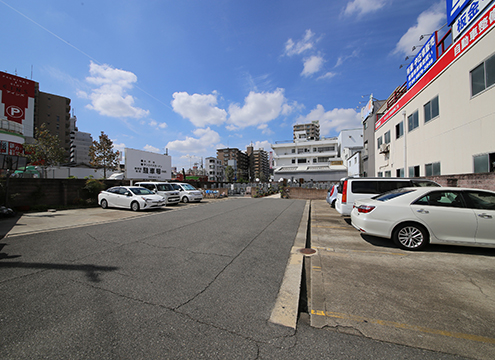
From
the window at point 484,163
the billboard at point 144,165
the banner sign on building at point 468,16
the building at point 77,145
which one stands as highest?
the building at point 77,145

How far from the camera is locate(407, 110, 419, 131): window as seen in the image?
14539 mm

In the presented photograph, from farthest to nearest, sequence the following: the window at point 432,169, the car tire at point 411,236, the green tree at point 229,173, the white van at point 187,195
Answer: the green tree at point 229,173 < the white van at point 187,195 < the window at point 432,169 < the car tire at point 411,236

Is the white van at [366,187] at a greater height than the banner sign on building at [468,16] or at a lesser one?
lesser

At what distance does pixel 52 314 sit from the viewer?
8.96 feet

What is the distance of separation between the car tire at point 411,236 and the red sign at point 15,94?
232 ft

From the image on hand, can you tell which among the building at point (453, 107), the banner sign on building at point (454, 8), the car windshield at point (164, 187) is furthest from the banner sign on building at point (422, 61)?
the car windshield at point (164, 187)

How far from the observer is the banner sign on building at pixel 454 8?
10700mm

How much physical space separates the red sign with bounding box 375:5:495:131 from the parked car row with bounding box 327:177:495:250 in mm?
8337

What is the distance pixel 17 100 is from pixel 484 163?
243 ft

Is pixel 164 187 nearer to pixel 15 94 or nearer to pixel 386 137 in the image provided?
pixel 386 137

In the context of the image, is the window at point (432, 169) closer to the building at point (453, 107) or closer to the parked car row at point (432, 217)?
the building at point (453, 107)

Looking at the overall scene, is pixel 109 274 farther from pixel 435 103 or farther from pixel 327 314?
pixel 435 103

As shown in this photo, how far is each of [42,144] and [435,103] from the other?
39.1m

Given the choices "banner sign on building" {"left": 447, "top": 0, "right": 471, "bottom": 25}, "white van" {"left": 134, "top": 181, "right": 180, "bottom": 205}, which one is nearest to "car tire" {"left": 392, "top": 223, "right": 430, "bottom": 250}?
"banner sign on building" {"left": 447, "top": 0, "right": 471, "bottom": 25}
